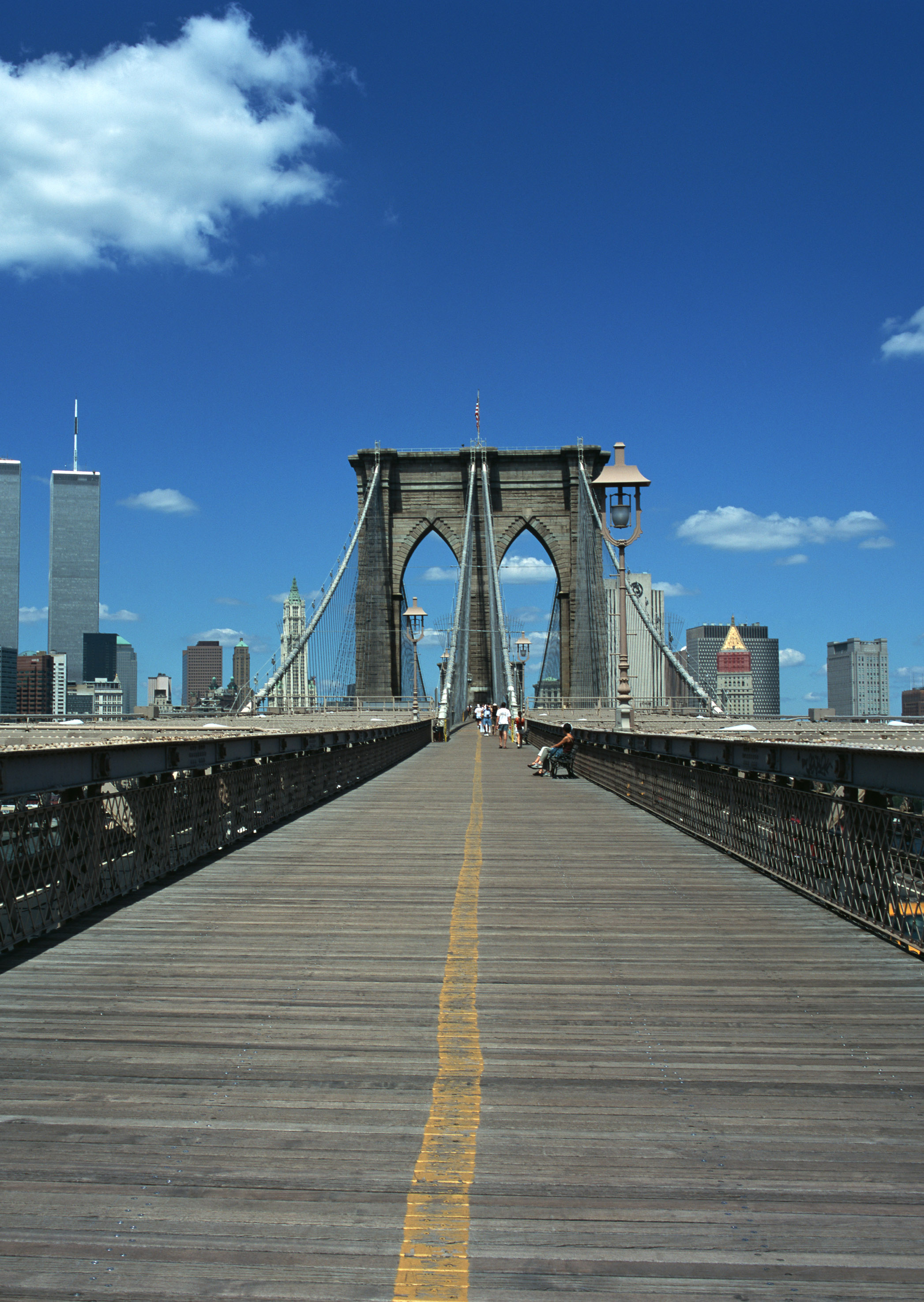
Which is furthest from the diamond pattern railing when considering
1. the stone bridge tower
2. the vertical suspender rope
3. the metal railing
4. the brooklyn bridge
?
the stone bridge tower

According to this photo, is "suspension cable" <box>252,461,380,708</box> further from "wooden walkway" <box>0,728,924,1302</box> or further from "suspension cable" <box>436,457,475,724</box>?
"wooden walkway" <box>0,728,924,1302</box>

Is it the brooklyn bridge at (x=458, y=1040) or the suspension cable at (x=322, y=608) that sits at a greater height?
the suspension cable at (x=322, y=608)

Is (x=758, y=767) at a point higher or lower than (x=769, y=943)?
higher

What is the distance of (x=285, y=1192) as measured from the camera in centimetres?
299

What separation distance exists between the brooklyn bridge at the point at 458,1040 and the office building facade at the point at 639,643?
1346 inches

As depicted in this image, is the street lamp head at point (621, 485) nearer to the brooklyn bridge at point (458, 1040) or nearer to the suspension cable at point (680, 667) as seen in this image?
the brooklyn bridge at point (458, 1040)

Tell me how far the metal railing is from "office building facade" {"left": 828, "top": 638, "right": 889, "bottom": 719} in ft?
541

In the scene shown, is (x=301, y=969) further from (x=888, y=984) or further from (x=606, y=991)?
(x=888, y=984)

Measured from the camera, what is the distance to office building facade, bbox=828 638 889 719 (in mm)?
171125

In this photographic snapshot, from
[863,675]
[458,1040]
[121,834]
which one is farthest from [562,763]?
[863,675]

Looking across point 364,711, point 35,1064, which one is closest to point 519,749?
point 364,711

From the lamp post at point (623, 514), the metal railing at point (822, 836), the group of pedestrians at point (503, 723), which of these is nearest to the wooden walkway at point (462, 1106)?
the metal railing at point (822, 836)

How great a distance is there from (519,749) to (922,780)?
107 feet

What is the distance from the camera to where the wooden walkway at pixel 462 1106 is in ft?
8.73
